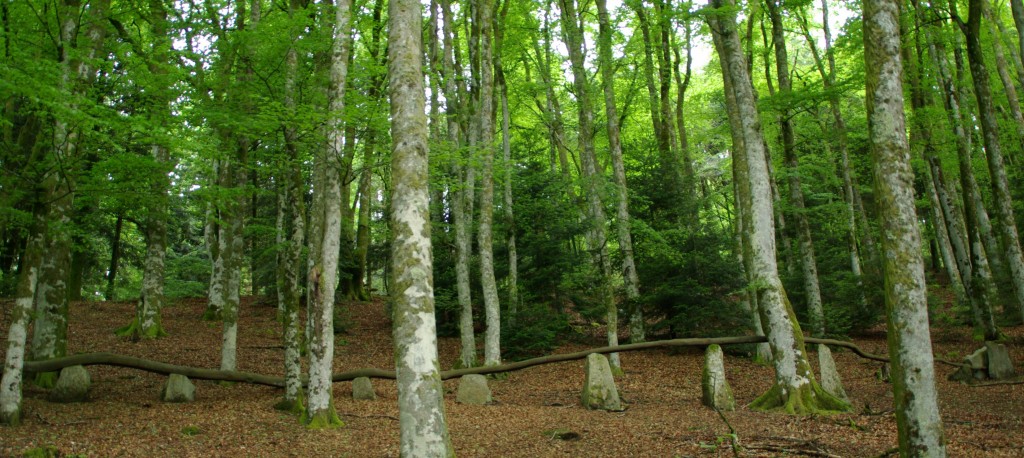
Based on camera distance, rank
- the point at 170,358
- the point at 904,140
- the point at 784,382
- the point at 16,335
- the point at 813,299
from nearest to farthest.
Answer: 1. the point at 904,140
2. the point at 16,335
3. the point at 784,382
4. the point at 170,358
5. the point at 813,299

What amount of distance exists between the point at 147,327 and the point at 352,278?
693 cm

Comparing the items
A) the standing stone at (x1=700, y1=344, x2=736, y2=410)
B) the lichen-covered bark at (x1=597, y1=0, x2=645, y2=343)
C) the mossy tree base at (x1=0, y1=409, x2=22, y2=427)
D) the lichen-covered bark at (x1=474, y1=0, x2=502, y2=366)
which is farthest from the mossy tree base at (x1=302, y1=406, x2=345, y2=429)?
the lichen-covered bark at (x1=597, y1=0, x2=645, y2=343)

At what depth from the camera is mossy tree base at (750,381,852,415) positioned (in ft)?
27.1

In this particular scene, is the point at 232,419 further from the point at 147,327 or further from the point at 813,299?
the point at 813,299

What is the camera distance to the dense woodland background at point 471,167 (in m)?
8.01

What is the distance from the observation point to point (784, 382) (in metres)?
8.54

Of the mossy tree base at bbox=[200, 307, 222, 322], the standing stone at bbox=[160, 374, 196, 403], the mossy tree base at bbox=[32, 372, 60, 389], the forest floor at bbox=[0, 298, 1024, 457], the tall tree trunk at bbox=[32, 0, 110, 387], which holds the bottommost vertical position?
the forest floor at bbox=[0, 298, 1024, 457]

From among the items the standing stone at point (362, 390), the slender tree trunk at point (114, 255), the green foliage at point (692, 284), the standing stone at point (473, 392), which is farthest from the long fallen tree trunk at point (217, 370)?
the slender tree trunk at point (114, 255)

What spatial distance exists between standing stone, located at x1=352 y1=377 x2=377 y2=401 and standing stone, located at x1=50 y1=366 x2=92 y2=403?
3.78 m

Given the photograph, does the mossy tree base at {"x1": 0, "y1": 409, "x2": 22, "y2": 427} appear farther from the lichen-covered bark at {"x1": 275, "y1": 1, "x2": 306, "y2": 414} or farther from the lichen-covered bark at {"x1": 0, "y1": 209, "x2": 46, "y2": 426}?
the lichen-covered bark at {"x1": 275, "y1": 1, "x2": 306, "y2": 414}

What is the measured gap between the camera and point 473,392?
33.7 ft

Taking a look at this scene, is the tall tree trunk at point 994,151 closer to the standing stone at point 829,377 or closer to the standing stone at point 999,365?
the standing stone at point 999,365

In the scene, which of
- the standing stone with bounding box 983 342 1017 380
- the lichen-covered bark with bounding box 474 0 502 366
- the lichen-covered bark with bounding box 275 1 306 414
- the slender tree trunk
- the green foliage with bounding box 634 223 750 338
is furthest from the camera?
the slender tree trunk

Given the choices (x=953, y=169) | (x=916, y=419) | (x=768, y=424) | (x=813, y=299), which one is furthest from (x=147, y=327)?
(x=953, y=169)
